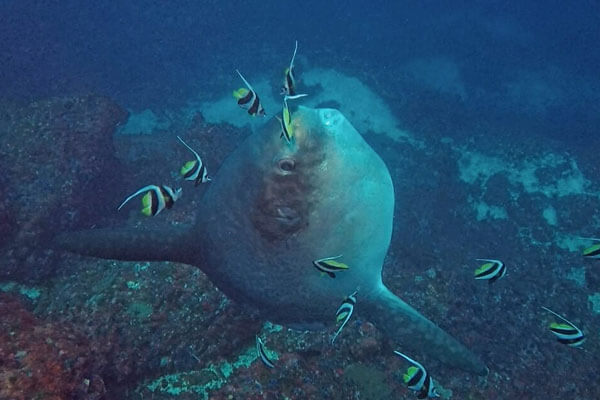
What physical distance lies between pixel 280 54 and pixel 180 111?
302 inches

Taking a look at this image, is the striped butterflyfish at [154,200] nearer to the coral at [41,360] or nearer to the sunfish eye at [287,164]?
the sunfish eye at [287,164]

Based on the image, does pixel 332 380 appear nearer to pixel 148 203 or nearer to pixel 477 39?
pixel 148 203

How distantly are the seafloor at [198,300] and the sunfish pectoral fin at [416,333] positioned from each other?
911 millimetres

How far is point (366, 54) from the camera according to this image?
2177cm

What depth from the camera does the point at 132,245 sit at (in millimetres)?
3523

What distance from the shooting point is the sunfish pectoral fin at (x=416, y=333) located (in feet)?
10.8

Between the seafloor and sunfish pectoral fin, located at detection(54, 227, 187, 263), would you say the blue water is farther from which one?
sunfish pectoral fin, located at detection(54, 227, 187, 263)

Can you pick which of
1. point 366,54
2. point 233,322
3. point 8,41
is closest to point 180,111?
point 8,41

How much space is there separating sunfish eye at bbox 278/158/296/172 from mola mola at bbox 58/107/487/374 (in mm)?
11

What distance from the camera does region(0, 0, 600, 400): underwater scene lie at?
9.93 ft

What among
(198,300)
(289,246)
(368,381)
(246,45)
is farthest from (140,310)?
(246,45)

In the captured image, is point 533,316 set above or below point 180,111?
above

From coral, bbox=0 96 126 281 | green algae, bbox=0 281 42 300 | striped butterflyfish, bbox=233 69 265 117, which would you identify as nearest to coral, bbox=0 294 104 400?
green algae, bbox=0 281 42 300

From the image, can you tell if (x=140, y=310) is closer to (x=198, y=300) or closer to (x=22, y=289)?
(x=198, y=300)
